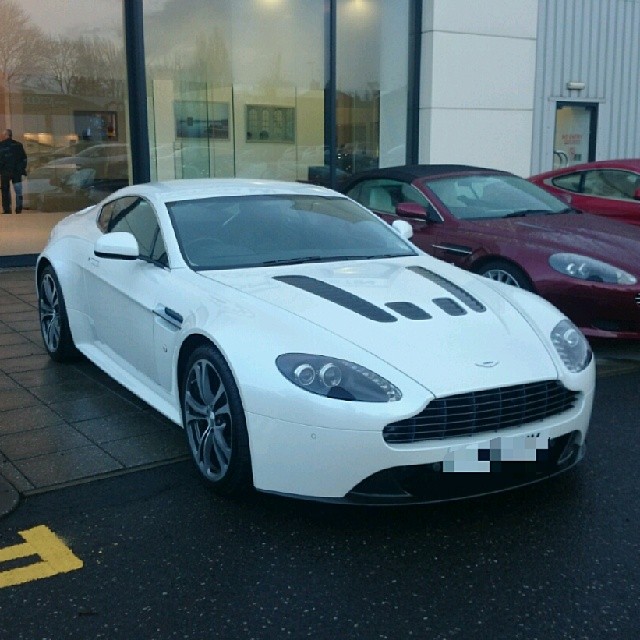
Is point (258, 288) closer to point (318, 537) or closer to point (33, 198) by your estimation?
point (318, 537)

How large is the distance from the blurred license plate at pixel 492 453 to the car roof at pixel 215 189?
247cm

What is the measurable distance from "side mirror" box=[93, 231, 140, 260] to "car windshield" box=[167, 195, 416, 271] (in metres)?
0.25

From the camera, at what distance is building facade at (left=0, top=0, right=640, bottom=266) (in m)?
11.4

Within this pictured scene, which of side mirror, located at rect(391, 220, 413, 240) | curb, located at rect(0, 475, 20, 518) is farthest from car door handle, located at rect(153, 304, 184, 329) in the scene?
side mirror, located at rect(391, 220, 413, 240)

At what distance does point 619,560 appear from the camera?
3.47 metres

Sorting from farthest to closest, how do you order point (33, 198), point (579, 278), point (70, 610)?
point (33, 198) → point (579, 278) → point (70, 610)

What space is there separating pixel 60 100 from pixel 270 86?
3011mm

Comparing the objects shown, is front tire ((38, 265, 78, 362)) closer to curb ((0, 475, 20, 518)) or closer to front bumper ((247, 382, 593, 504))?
curb ((0, 475, 20, 518))

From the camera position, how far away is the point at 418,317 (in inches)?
158

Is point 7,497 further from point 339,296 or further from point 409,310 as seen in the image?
point 409,310

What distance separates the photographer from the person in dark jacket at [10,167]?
1123 cm

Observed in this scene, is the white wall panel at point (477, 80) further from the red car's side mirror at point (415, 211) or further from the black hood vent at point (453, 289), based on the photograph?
the black hood vent at point (453, 289)

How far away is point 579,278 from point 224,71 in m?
7.47

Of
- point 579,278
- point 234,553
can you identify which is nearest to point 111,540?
point 234,553
